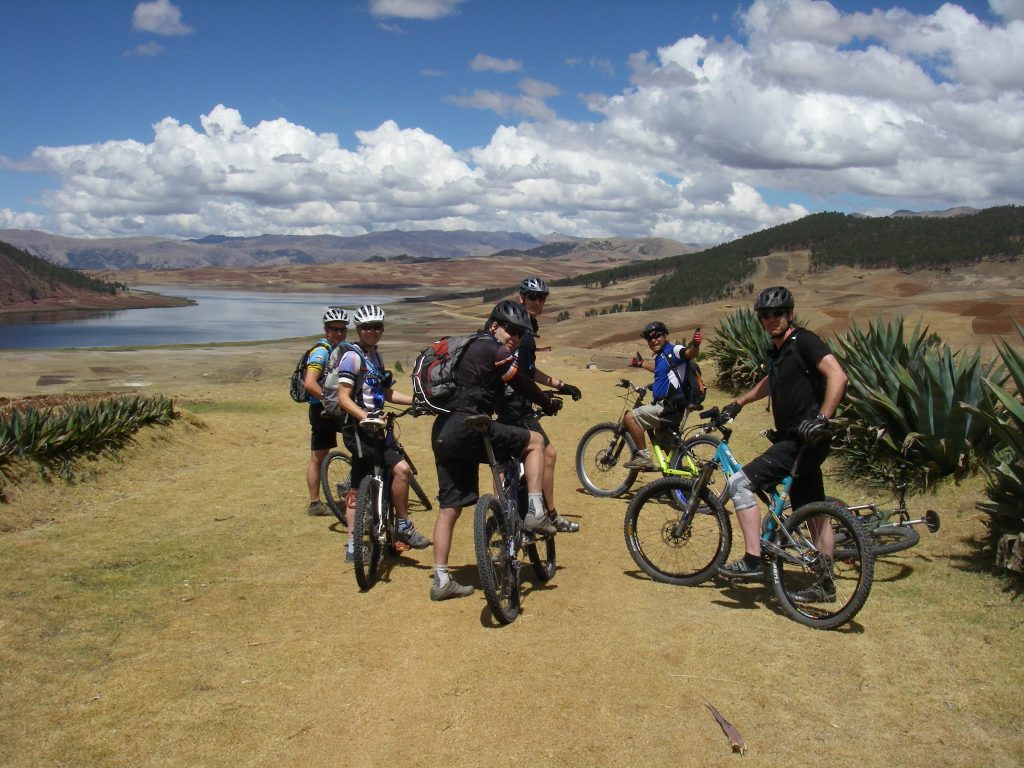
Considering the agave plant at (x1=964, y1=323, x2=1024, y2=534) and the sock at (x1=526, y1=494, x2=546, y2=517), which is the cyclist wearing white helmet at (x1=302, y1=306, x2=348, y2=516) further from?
the agave plant at (x1=964, y1=323, x2=1024, y2=534)

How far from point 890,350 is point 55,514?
30.8ft

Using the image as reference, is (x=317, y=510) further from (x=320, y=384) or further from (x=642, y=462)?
(x=642, y=462)

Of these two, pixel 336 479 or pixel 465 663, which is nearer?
pixel 465 663

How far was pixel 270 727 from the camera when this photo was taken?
3.71 meters

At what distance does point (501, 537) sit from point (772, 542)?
176 centimetres

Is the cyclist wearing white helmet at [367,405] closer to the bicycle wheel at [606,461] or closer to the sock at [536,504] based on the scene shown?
the sock at [536,504]

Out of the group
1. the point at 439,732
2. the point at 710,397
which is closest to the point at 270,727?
the point at 439,732

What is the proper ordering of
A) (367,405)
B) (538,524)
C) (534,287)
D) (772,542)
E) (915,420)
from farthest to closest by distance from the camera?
(915,420) → (534,287) → (367,405) → (538,524) → (772,542)

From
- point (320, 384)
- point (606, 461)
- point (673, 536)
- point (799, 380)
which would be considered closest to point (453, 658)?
point (673, 536)

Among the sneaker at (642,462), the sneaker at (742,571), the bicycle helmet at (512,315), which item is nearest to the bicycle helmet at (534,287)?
the bicycle helmet at (512,315)

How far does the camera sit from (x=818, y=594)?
4.97m

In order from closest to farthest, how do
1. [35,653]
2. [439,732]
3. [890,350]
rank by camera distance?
1. [439,732]
2. [35,653]
3. [890,350]

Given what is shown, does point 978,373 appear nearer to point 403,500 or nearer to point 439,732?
point 403,500

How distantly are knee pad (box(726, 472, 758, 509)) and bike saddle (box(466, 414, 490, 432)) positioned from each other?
5.31ft
